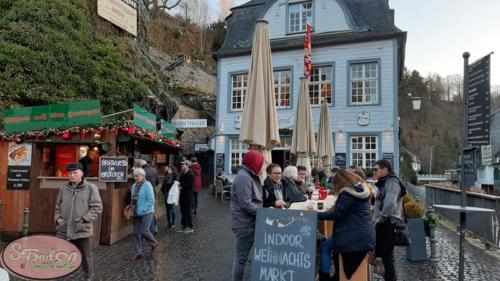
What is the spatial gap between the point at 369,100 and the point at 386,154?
285 cm

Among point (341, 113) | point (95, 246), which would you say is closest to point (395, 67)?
point (341, 113)

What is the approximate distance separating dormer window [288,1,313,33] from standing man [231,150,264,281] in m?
18.0

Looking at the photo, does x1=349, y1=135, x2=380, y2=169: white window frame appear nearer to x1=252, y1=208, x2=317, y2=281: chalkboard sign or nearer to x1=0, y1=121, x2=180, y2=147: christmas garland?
x1=0, y1=121, x2=180, y2=147: christmas garland

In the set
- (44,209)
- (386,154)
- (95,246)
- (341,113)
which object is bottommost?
(95,246)

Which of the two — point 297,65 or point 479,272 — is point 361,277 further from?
point 297,65

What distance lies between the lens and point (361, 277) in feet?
15.3

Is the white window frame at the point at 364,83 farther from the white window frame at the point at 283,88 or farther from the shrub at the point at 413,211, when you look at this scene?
the shrub at the point at 413,211

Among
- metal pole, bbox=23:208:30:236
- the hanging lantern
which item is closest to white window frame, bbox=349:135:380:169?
the hanging lantern

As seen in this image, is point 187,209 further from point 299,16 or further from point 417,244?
point 299,16

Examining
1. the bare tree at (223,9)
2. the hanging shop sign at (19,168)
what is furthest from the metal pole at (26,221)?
the bare tree at (223,9)

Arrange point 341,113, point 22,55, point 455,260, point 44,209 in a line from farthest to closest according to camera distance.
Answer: point 341,113 → point 22,55 → point 44,209 → point 455,260

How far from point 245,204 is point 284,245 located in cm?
65

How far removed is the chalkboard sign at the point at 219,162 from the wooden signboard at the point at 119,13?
31.3 feet

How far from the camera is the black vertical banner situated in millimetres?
4906
